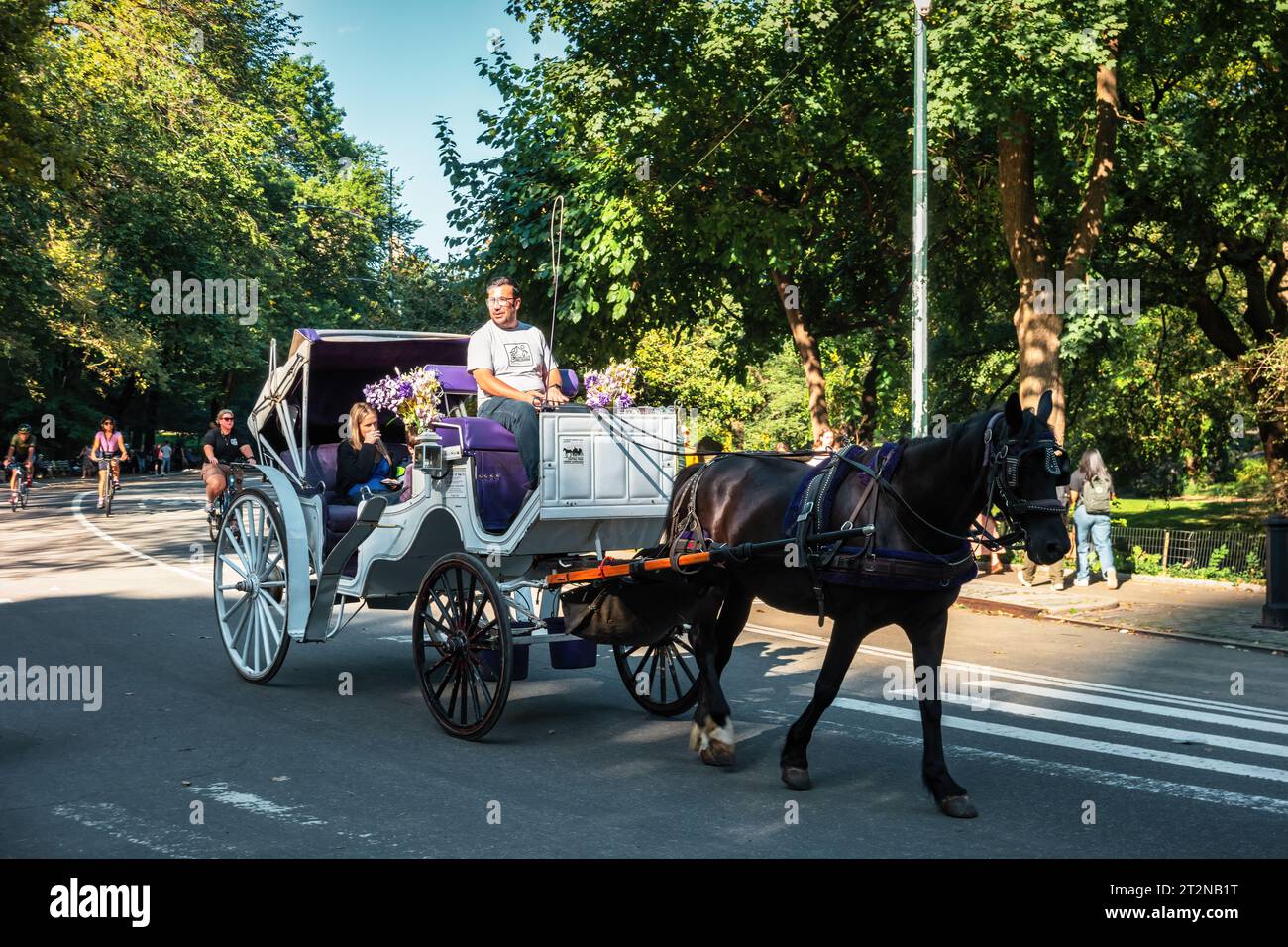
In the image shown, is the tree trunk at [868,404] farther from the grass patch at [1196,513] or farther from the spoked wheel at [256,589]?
the spoked wheel at [256,589]

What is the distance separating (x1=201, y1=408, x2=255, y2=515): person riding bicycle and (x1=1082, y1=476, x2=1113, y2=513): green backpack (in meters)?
11.6

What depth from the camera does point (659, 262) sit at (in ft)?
71.8

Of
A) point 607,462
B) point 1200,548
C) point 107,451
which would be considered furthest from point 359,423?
point 107,451

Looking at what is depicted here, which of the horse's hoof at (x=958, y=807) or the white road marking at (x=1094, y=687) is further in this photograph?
the white road marking at (x=1094, y=687)

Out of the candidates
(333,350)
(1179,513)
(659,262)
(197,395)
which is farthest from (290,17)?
(333,350)

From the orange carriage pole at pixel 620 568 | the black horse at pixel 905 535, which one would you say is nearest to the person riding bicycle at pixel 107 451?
the orange carriage pole at pixel 620 568

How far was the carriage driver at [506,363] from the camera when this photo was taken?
8164 mm

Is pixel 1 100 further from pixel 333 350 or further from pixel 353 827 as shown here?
pixel 353 827

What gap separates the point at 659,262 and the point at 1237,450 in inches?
745

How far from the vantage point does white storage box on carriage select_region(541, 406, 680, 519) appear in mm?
7781

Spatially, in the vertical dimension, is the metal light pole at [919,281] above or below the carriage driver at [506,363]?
above

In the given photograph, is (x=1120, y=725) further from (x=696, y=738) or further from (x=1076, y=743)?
(x=696, y=738)

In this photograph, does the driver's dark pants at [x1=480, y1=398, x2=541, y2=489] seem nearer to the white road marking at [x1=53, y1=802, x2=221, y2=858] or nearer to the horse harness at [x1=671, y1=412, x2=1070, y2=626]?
the horse harness at [x1=671, y1=412, x2=1070, y2=626]

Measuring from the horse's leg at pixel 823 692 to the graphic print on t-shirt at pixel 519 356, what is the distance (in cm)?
283
